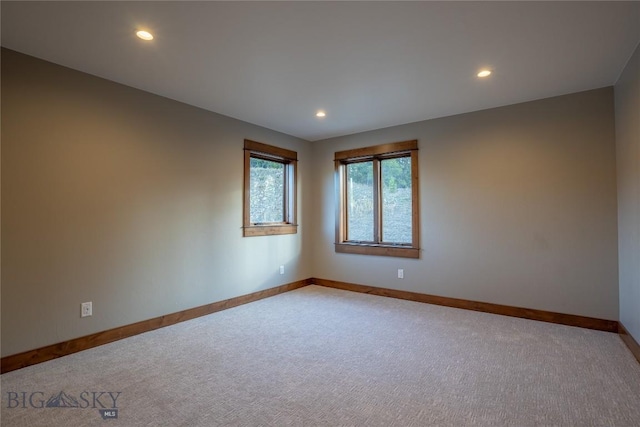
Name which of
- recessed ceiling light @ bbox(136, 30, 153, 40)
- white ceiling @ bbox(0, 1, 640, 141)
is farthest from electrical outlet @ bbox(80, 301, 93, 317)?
recessed ceiling light @ bbox(136, 30, 153, 40)

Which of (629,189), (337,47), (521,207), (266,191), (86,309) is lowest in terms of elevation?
(86,309)

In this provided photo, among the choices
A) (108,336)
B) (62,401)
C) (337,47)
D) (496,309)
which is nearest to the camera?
(62,401)

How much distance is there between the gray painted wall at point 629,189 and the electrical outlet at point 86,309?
4.58m

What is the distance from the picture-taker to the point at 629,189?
→ 2.79 metres

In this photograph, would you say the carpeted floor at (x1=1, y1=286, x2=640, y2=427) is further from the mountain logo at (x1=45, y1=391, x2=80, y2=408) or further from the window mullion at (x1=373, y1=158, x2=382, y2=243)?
the window mullion at (x1=373, y1=158, x2=382, y2=243)

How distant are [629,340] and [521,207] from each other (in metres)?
1.52

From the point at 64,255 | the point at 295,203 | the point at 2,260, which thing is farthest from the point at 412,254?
the point at 2,260

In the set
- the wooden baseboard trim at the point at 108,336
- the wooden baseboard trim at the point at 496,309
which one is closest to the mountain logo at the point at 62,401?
the wooden baseboard trim at the point at 108,336

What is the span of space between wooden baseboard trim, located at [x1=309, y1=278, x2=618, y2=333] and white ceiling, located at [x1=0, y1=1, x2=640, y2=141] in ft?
7.79

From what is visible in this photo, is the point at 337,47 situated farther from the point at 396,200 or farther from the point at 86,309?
the point at 86,309

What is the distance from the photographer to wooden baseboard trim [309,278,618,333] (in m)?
3.24

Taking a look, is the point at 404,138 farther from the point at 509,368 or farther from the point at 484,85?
the point at 509,368

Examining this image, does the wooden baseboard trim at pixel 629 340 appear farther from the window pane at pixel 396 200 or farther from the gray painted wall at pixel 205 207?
the window pane at pixel 396 200

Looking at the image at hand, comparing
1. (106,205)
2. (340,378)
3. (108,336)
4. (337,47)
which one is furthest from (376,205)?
Result: (108,336)
